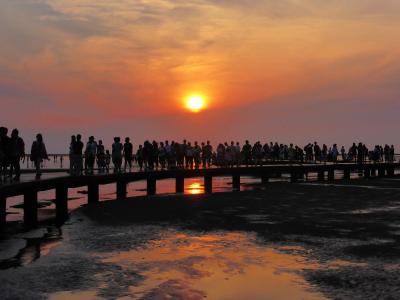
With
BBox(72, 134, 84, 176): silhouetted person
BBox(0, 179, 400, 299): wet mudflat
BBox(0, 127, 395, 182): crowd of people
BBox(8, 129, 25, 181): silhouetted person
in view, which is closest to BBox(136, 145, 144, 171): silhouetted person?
BBox(0, 127, 395, 182): crowd of people

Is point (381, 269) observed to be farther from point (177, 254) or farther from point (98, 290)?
point (98, 290)

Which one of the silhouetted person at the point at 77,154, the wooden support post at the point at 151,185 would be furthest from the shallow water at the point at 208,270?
the wooden support post at the point at 151,185

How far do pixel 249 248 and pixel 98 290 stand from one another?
5.43 m

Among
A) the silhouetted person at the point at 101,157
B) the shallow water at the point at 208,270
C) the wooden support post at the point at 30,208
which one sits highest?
the silhouetted person at the point at 101,157

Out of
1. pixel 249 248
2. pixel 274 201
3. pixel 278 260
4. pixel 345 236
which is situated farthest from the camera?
pixel 274 201

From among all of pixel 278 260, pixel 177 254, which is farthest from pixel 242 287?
pixel 177 254

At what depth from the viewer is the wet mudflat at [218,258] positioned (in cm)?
1066

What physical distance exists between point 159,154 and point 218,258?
95.0ft

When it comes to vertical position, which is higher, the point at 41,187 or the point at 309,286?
the point at 41,187

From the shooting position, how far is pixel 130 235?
57.6 ft

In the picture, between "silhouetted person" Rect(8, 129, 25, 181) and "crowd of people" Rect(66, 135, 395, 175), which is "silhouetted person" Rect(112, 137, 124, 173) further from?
"silhouetted person" Rect(8, 129, 25, 181)

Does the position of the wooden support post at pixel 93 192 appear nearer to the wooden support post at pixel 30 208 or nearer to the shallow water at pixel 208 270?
the wooden support post at pixel 30 208

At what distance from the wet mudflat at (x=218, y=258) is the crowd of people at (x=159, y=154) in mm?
3786

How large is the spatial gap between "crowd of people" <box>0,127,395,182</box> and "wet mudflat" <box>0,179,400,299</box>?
379cm
